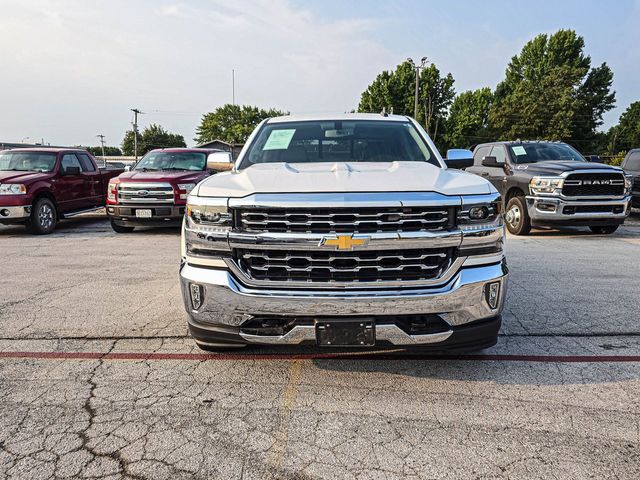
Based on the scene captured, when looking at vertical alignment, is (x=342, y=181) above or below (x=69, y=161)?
above

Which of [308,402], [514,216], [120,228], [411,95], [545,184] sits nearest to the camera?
[308,402]

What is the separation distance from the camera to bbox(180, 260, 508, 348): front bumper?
2.79 meters

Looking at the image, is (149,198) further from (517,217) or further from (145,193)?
(517,217)

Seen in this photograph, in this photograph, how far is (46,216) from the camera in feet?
32.8

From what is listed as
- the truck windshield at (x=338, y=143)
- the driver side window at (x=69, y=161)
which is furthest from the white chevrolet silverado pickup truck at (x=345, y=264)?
the driver side window at (x=69, y=161)

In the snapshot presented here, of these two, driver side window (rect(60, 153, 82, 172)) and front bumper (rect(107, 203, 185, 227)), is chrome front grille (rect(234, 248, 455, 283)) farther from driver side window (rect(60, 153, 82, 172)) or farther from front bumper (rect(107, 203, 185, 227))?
driver side window (rect(60, 153, 82, 172))

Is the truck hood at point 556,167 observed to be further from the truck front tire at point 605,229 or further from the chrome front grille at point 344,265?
the chrome front grille at point 344,265

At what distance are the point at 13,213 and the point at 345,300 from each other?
8.98m

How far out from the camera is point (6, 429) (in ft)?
8.57

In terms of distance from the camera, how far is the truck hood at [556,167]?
29.4ft

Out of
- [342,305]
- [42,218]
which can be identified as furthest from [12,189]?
[342,305]

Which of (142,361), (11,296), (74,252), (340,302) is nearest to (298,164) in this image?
(340,302)

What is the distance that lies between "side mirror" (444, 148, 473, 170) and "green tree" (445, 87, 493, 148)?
189ft

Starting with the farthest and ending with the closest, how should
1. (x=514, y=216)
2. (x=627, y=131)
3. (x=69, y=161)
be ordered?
(x=627, y=131) → (x=69, y=161) → (x=514, y=216)
